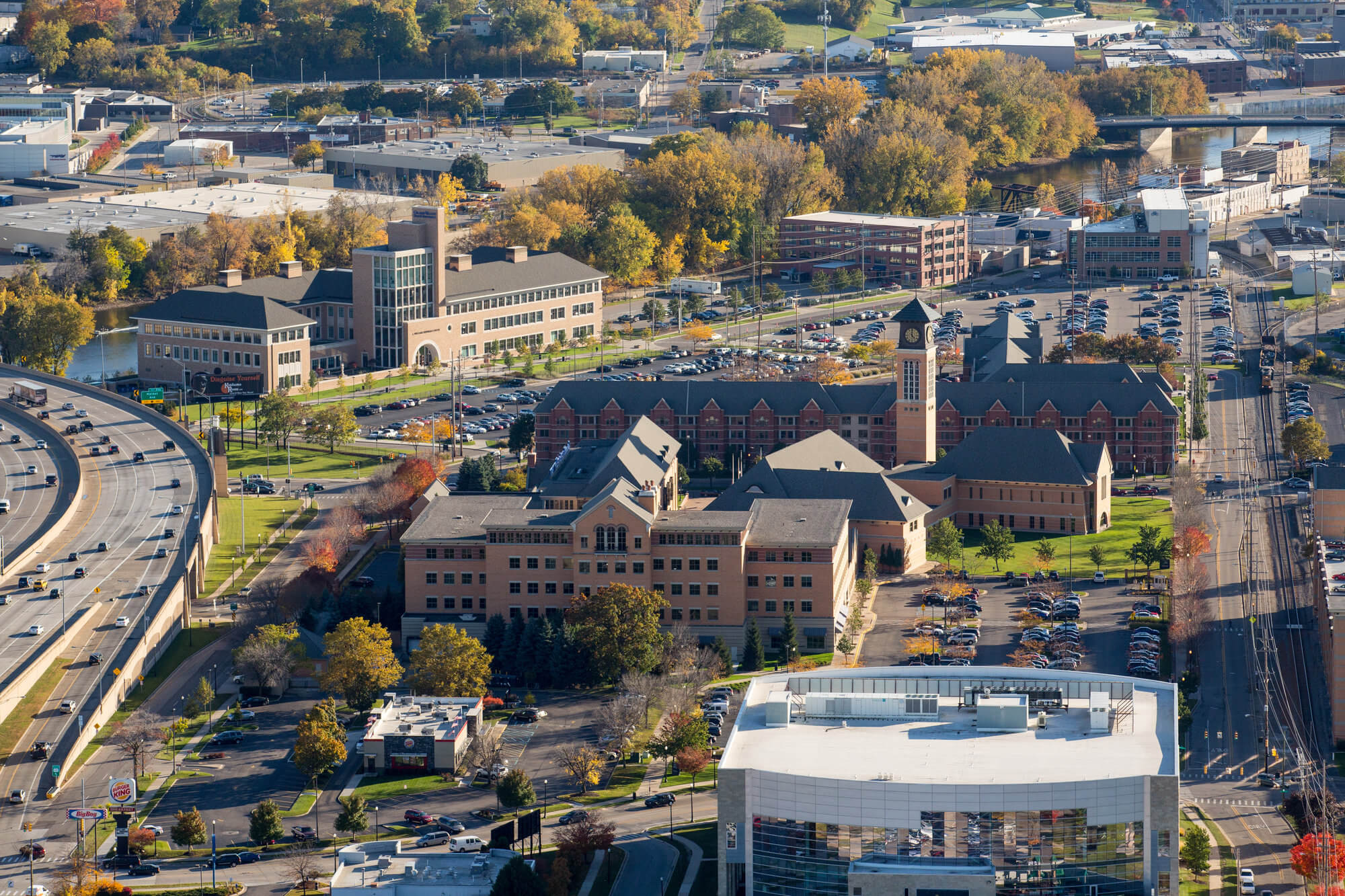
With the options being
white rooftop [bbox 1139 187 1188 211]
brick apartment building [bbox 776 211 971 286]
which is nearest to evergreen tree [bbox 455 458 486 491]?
brick apartment building [bbox 776 211 971 286]

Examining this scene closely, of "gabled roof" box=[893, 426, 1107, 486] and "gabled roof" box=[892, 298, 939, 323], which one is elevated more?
"gabled roof" box=[892, 298, 939, 323]

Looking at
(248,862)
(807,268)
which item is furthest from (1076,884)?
(807,268)

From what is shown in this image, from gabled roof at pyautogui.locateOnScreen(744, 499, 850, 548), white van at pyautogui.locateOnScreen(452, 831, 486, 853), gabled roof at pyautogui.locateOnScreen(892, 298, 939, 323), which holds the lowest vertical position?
white van at pyautogui.locateOnScreen(452, 831, 486, 853)

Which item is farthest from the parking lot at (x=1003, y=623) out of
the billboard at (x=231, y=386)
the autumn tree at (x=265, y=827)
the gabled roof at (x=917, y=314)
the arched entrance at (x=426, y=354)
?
the arched entrance at (x=426, y=354)

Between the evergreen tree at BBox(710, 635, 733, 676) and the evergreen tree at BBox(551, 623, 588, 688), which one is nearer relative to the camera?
the evergreen tree at BBox(551, 623, 588, 688)

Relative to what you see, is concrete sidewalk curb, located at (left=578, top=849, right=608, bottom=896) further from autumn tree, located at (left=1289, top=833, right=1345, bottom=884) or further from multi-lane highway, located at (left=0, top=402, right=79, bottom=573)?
multi-lane highway, located at (left=0, top=402, right=79, bottom=573)
